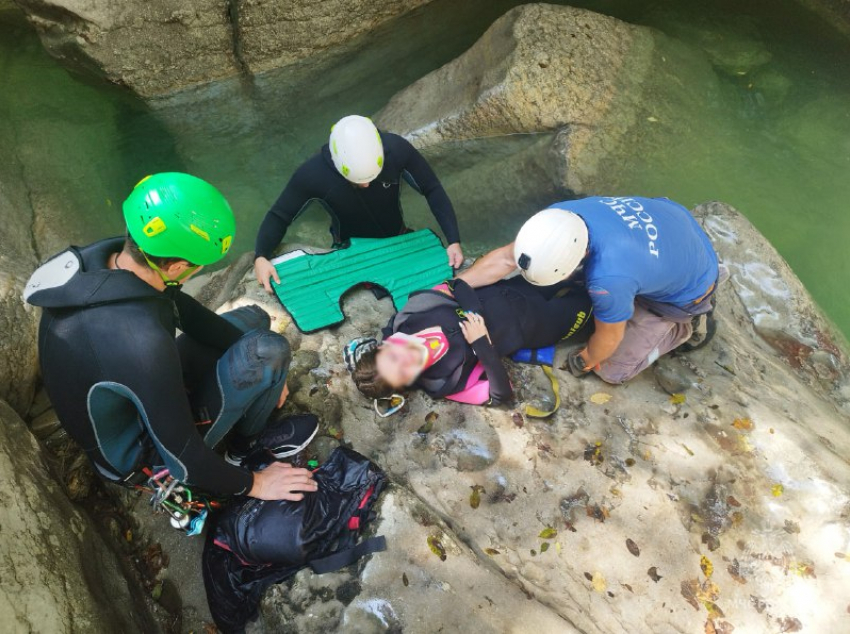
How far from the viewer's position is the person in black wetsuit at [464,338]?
3.02m

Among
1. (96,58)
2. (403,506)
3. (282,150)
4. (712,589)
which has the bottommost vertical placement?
(712,589)

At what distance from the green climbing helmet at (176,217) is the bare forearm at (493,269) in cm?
177

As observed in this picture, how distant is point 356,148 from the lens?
3.32 m

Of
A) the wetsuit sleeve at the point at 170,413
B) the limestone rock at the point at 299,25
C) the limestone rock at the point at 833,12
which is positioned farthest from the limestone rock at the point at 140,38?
the limestone rock at the point at 833,12

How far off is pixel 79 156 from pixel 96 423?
3946 mm

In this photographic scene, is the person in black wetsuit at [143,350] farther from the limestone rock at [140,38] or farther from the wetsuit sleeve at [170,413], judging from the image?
the limestone rock at [140,38]

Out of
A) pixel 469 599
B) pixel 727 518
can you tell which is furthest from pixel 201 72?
pixel 727 518

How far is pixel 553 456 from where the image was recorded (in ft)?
9.68

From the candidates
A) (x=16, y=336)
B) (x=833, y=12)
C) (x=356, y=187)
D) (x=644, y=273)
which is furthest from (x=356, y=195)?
(x=833, y=12)

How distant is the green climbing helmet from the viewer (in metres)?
1.99

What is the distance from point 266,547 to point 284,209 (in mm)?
2154

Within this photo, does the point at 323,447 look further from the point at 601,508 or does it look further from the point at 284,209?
the point at 284,209

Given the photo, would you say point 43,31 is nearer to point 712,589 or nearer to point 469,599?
point 469,599

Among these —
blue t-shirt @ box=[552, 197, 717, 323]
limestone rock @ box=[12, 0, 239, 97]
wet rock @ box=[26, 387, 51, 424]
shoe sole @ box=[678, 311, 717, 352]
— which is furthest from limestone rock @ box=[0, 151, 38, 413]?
shoe sole @ box=[678, 311, 717, 352]
